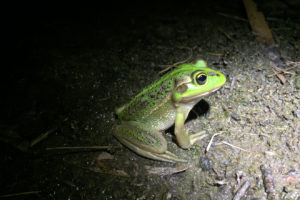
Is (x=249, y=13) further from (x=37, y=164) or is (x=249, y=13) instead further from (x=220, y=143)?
(x=37, y=164)

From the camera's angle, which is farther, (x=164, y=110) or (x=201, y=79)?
(x=164, y=110)

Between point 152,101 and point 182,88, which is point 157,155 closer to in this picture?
point 152,101

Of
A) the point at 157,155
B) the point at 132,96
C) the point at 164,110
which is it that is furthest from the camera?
the point at 132,96

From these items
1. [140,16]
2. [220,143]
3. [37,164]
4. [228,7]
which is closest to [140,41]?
[140,16]

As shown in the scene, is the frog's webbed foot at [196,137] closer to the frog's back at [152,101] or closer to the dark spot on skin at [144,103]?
the frog's back at [152,101]

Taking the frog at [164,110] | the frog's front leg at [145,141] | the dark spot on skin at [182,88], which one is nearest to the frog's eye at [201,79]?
the frog at [164,110]

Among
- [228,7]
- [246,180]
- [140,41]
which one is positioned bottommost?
[246,180]

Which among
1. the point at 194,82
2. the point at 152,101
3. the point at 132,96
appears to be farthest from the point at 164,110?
the point at 132,96
